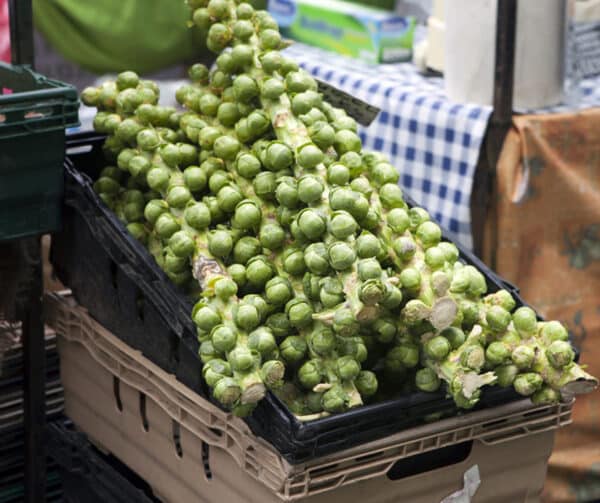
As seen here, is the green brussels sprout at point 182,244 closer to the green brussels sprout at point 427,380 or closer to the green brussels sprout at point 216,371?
the green brussels sprout at point 216,371

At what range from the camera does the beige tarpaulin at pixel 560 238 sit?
2.16 metres

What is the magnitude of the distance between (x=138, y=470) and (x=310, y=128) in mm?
634

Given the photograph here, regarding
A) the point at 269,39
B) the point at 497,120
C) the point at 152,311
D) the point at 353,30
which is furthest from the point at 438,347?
the point at 353,30

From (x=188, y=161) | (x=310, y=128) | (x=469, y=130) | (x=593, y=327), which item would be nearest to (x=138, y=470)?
(x=188, y=161)

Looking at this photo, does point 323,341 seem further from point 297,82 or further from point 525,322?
point 297,82

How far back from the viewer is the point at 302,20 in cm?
286

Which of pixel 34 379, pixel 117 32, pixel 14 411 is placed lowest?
pixel 14 411

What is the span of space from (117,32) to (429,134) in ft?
4.83

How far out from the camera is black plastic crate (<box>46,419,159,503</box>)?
1607 millimetres

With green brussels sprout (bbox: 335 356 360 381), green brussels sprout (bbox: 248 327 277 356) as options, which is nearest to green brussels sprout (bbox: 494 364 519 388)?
green brussels sprout (bbox: 335 356 360 381)

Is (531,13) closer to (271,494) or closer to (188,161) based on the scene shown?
(188,161)

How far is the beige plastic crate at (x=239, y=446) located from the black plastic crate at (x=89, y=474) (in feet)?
0.10

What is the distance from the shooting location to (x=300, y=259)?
130cm

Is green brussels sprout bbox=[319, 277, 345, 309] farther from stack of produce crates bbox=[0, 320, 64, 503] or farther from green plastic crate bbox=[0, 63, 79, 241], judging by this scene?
stack of produce crates bbox=[0, 320, 64, 503]
